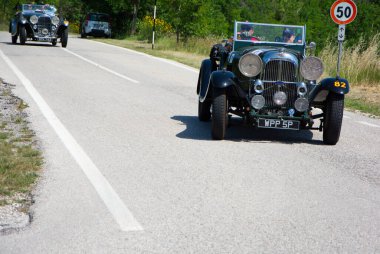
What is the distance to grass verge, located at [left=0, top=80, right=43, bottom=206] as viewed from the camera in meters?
5.62

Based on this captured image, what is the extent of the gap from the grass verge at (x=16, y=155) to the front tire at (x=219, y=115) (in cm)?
229

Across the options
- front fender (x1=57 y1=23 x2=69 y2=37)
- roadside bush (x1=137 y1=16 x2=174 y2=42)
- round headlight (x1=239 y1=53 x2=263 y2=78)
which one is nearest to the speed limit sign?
round headlight (x1=239 y1=53 x2=263 y2=78)

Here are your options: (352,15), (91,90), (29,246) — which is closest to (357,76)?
(352,15)

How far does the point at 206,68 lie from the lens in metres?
9.83

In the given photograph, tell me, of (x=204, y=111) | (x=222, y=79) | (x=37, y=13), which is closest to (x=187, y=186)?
(x=222, y=79)

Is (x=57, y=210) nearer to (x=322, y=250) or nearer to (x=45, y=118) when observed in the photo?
(x=322, y=250)

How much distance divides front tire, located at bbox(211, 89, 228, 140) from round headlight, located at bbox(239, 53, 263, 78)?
1.34 ft

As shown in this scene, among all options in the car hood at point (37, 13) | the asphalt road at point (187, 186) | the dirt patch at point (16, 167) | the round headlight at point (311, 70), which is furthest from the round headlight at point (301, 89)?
the car hood at point (37, 13)

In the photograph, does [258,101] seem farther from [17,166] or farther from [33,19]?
[33,19]

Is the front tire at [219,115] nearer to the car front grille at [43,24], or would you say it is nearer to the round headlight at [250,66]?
the round headlight at [250,66]

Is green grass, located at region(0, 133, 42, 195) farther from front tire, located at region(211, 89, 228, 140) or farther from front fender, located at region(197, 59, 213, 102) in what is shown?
front fender, located at region(197, 59, 213, 102)

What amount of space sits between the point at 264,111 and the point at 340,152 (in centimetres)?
114

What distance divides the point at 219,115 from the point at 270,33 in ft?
8.22

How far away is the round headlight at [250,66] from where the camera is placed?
27.5 feet
